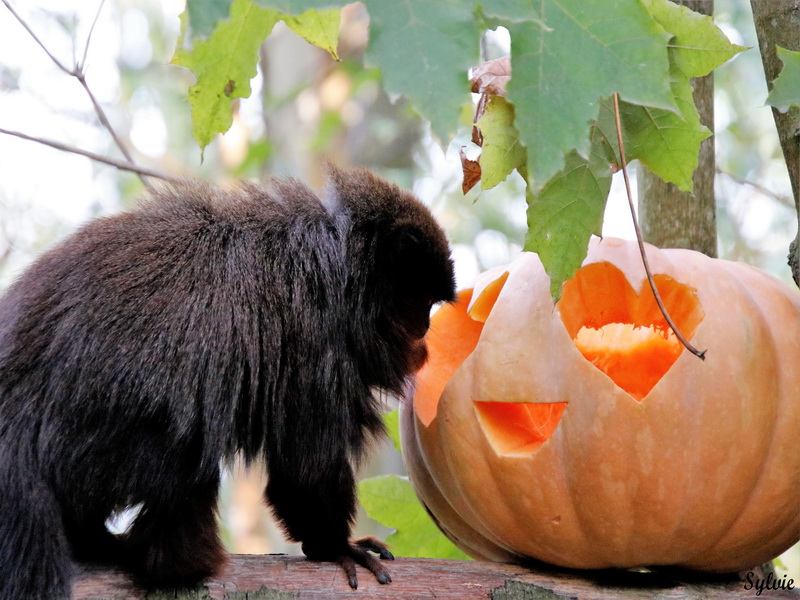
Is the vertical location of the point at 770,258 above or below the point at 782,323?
above

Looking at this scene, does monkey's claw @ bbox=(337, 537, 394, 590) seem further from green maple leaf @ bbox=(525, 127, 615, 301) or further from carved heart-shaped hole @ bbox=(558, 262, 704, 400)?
green maple leaf @ bbox=(525, 127, 615, 301)

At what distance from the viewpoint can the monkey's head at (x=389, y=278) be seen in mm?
2191

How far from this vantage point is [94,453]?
1.80m

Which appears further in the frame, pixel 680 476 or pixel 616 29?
pixel 680 476

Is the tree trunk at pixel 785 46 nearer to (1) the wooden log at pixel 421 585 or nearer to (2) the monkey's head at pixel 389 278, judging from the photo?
(1) the wooden log at pixel 421 585

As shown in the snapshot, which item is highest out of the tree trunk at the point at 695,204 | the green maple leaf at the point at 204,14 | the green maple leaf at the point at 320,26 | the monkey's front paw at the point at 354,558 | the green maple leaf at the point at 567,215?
the green maple leaf at the point at 320,26

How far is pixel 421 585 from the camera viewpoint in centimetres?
182

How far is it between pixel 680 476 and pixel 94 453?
1229mm

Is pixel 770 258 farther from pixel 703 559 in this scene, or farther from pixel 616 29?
pixel 616 29

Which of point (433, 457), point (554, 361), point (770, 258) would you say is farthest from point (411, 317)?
point (770, 258)

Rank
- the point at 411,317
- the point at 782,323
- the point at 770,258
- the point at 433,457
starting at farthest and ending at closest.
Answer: the point at 770,258, the point at 411,317, the point at 433,457, the point at 782,323

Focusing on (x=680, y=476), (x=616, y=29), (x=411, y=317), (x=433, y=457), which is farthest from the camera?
(x=411, y=317)

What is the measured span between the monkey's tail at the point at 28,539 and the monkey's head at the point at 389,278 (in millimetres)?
814

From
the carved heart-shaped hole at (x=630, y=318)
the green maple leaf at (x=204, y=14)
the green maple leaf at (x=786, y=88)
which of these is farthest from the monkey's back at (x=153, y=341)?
the green maple leaf at (x=786, y=88)
